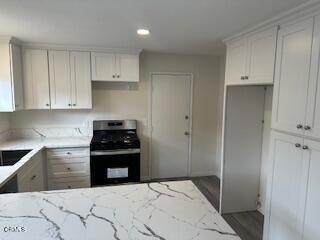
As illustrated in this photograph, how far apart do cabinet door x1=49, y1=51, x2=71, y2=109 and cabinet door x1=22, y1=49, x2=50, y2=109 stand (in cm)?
7

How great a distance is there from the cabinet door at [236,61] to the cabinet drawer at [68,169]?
7.45ft

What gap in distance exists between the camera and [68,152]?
3.15 meters

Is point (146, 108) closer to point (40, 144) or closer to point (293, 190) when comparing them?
point (40, 144)

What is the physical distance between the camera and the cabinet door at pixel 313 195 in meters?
1.62

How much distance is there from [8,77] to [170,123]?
2478 mm

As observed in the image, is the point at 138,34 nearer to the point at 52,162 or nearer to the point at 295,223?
the point at 52,162

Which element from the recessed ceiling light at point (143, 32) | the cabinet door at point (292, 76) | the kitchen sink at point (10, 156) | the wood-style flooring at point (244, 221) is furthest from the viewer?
the kitchen sink at point (10, 156)

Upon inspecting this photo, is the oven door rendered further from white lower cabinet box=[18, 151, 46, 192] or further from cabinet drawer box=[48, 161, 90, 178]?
white lower cabinet box=[18, 151, 46, 192]

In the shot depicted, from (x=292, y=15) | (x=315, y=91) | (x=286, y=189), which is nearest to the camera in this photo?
(x=315, y=91)

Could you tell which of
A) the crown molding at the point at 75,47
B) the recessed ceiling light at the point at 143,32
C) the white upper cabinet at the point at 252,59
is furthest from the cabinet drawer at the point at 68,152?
the white upper cabinet at the point at 252,59

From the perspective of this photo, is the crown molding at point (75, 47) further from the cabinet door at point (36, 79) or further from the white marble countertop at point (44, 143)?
the white marble countertop at point (44, 143)

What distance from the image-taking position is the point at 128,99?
3.85m

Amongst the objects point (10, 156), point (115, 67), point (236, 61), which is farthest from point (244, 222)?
point (10, 156)

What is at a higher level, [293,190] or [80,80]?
[80,80]
